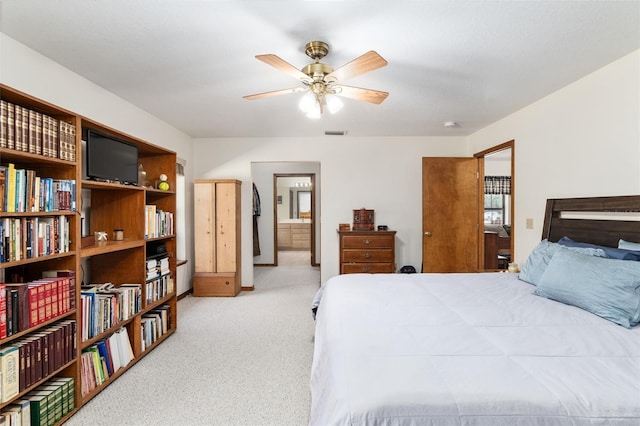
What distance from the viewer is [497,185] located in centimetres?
729

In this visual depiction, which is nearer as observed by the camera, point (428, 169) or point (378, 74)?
point (378, 74)

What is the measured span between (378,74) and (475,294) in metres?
1.80

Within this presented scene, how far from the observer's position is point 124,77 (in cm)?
257

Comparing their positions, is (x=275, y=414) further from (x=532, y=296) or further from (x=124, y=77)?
(x=124, y=77)

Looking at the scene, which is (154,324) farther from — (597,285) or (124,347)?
(597,285)

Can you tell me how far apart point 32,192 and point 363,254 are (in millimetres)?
3471

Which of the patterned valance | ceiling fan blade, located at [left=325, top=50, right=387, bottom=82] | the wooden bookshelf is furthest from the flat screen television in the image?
the patterned valance

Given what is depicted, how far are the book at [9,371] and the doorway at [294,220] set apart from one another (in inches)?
205

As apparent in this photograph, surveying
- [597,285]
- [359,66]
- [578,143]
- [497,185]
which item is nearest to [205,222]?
[359,66]

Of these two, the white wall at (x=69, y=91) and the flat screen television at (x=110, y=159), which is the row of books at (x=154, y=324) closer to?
the flat screen television at (x=110, y=159)

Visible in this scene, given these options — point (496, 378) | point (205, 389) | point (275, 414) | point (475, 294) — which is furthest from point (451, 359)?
point (205, 389)

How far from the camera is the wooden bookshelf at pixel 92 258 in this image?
5.52ft

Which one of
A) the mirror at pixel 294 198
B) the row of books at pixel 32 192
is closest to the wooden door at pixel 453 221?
the row of books at pixel 32 192

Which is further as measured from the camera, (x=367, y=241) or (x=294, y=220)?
(x=294, y=220)
